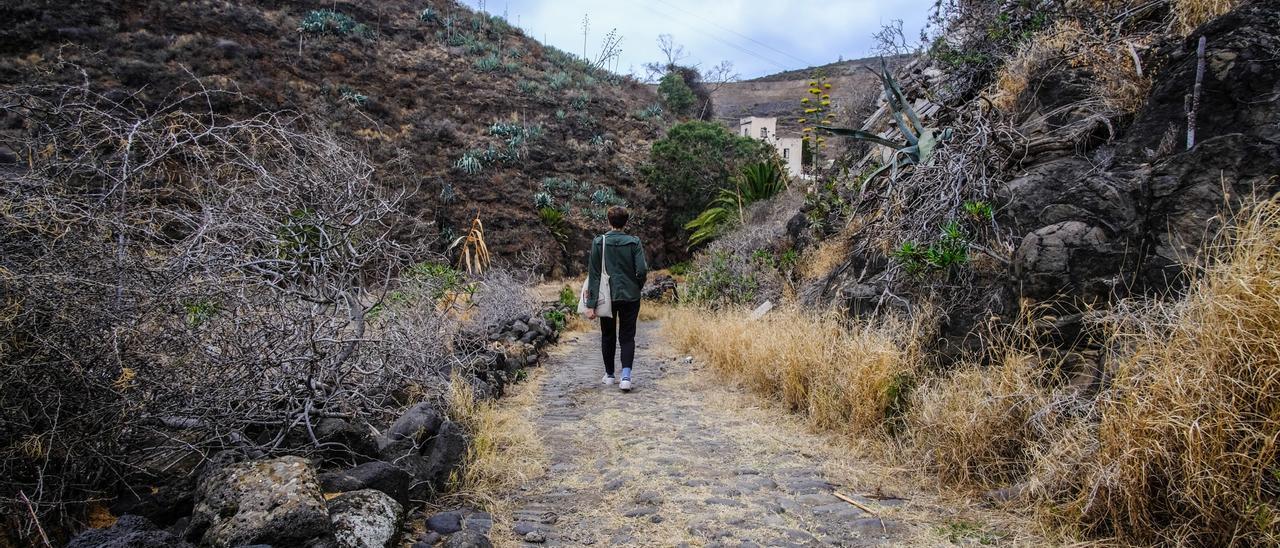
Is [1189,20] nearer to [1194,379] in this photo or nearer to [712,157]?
[1194,379]

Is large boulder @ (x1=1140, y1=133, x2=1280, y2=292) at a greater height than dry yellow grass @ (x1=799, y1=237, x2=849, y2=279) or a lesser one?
greater

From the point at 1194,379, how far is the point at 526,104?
23119 mm

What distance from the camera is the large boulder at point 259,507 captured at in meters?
2.23

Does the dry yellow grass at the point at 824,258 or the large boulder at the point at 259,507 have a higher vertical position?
the dry yellow grass at the point at 824,258

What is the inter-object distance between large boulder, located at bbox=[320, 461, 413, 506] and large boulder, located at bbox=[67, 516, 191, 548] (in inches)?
27.9

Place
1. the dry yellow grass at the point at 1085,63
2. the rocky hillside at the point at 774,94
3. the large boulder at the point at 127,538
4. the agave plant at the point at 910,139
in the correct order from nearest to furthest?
1. the large boulder at the point at 127,538
2. the dry yellow grass at the point at 1085,63
3. the agave plant at the point at 910,139
4. the rocky hillside at the point at 774,94

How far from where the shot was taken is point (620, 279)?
19.7 feet

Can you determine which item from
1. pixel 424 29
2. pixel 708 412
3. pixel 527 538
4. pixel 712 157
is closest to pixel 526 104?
pixel 424 29

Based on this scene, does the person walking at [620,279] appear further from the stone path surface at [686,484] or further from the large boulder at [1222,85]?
the large boulder at [1222,85]

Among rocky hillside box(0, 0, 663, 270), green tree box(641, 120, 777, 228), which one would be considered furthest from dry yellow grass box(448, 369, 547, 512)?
green tree box(641, 120, 777, 228)

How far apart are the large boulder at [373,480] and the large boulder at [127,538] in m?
0.71

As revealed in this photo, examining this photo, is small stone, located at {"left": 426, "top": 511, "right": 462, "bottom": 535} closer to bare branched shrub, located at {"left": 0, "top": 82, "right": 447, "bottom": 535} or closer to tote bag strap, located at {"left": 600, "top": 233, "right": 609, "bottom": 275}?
bare branched shrub, located at {"left": 0, "top": 82, "right": 447, "bottom": 535}

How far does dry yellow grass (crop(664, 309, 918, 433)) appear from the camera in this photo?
4.14 metres

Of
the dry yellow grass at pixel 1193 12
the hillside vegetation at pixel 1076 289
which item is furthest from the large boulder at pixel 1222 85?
the dry yellow grass at pixel 1193 12
